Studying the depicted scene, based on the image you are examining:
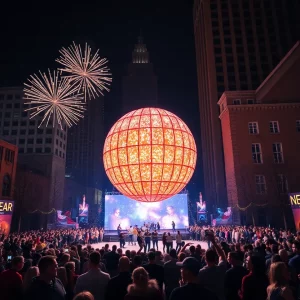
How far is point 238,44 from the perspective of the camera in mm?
59969

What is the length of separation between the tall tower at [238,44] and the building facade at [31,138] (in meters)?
35.7

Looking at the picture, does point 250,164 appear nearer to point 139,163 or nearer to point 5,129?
point 139,163

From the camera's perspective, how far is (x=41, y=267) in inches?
141

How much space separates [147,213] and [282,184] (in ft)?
62.8

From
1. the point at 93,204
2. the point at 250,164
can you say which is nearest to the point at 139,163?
the point at 250,164

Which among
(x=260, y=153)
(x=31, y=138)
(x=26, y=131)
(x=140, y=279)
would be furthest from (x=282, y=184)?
(x=26, y=131)

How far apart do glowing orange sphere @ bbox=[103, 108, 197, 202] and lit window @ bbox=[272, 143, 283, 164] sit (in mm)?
31805

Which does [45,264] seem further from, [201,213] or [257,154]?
[201,213]

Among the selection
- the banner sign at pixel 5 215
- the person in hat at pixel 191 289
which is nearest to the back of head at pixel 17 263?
the person in hat at pixel 191 289

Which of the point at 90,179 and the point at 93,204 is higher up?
the point at 90,179

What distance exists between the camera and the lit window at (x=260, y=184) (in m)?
36.8

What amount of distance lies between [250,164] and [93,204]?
61.5m

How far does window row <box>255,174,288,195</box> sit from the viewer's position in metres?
36.0

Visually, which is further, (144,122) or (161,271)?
(144,122)
